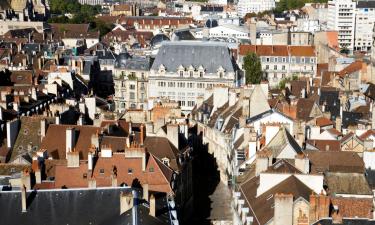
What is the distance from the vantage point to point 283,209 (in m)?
36.2

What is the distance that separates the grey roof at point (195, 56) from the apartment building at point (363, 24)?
277 ft

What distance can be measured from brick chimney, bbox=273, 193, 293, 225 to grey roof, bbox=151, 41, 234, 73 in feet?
197

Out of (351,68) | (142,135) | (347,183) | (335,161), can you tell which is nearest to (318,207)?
(347,183)

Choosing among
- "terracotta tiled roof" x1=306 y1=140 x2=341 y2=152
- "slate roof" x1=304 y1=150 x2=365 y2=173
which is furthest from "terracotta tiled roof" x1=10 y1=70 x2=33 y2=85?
"slate roof" x1=304 y1=150 x2=365 y2=173

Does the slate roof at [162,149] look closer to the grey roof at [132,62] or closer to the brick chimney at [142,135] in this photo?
the brick chimney at [142,135]

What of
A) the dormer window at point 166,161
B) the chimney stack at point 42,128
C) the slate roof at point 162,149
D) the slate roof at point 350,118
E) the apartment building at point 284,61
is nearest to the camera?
the dormer window at point 166,161

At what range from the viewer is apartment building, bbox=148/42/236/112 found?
95188mm

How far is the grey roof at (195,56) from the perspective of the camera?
316 ft

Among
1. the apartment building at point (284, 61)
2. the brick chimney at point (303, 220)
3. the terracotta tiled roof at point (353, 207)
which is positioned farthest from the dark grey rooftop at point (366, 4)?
the brick chimney at point (303, 220)

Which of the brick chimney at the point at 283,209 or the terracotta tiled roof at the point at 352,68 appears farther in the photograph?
the terracotta tiled roof at the point at 352,68

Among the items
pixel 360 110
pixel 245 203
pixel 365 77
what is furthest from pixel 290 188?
pixel 365 77

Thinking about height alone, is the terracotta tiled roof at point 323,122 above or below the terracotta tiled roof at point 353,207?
above

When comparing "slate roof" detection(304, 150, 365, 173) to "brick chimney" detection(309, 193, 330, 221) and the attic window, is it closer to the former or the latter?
the attic window

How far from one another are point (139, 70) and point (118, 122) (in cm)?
4177
